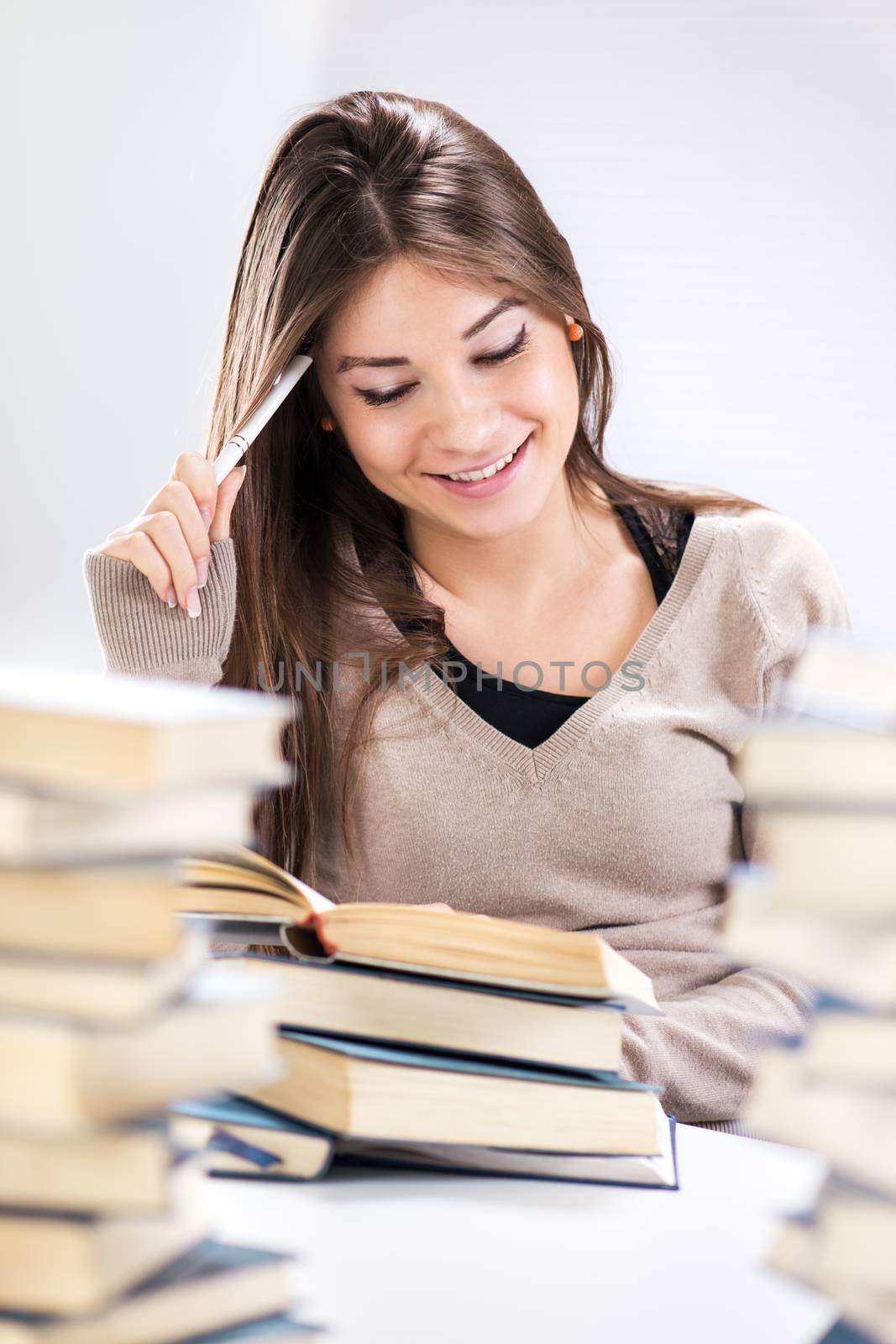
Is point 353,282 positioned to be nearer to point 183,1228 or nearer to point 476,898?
point 476,898

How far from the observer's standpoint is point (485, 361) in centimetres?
122

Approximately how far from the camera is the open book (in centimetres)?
59

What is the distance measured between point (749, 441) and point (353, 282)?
1.15m

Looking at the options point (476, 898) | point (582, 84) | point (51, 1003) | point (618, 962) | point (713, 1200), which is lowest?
point (476, 898)

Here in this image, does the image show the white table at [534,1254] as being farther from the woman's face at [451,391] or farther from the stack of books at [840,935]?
the woman's face at [451,391]

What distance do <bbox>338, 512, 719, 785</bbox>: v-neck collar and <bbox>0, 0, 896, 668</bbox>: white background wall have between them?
850 millimetres

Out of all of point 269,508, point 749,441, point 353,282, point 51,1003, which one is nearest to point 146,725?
point 51,1003

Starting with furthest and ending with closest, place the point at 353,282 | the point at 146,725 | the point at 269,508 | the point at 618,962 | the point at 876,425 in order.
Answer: the point at 876,425
the point at 269,508
the point at 353,282
the point at 618,962
the point at 146,725

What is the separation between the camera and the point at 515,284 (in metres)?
1.23

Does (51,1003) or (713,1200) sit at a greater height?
(51,1003)

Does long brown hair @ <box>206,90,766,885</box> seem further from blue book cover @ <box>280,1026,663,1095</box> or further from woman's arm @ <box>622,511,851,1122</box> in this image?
blue book cover @ <box>280,1026,663,1095</box>

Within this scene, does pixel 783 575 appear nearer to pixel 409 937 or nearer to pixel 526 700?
pixel 526 700

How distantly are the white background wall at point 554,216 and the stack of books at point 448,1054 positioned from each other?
1.67 metres

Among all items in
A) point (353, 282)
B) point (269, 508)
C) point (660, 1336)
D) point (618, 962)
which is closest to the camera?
point (660, 1336)
